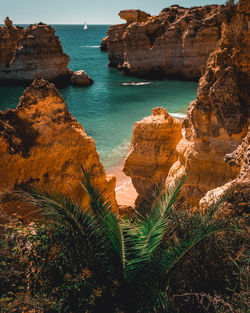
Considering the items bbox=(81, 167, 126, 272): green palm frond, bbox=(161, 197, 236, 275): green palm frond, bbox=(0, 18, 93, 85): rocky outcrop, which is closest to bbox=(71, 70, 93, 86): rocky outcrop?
bbox=(0, 18, 93, 85): rocky outcrop

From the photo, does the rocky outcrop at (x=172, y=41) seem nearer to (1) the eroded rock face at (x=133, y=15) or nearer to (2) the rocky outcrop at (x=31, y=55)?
(1) the eroded rock face at (x=133, y=15)

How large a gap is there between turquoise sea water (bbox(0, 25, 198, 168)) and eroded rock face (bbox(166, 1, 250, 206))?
11725mm

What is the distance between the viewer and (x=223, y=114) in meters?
5.39

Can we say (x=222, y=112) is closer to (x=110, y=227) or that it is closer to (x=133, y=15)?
(x=110, y=227)

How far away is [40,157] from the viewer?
5.88 m

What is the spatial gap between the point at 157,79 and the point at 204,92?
3714cm

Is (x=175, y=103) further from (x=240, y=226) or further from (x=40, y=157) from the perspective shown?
(x=240, y=226)

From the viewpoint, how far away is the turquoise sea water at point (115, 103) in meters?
22.2

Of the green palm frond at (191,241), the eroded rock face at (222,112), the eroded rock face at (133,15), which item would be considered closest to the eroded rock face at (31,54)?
the eroded rock face at (133,15)

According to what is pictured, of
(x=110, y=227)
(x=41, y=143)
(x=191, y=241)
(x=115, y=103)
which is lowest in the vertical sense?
(x=115, y=103)

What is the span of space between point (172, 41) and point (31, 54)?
61.7ft

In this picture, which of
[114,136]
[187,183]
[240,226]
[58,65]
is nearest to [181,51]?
[58,65]

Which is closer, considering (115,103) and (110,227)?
(110,227)

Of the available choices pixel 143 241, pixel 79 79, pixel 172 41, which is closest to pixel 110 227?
pixel 143 241
